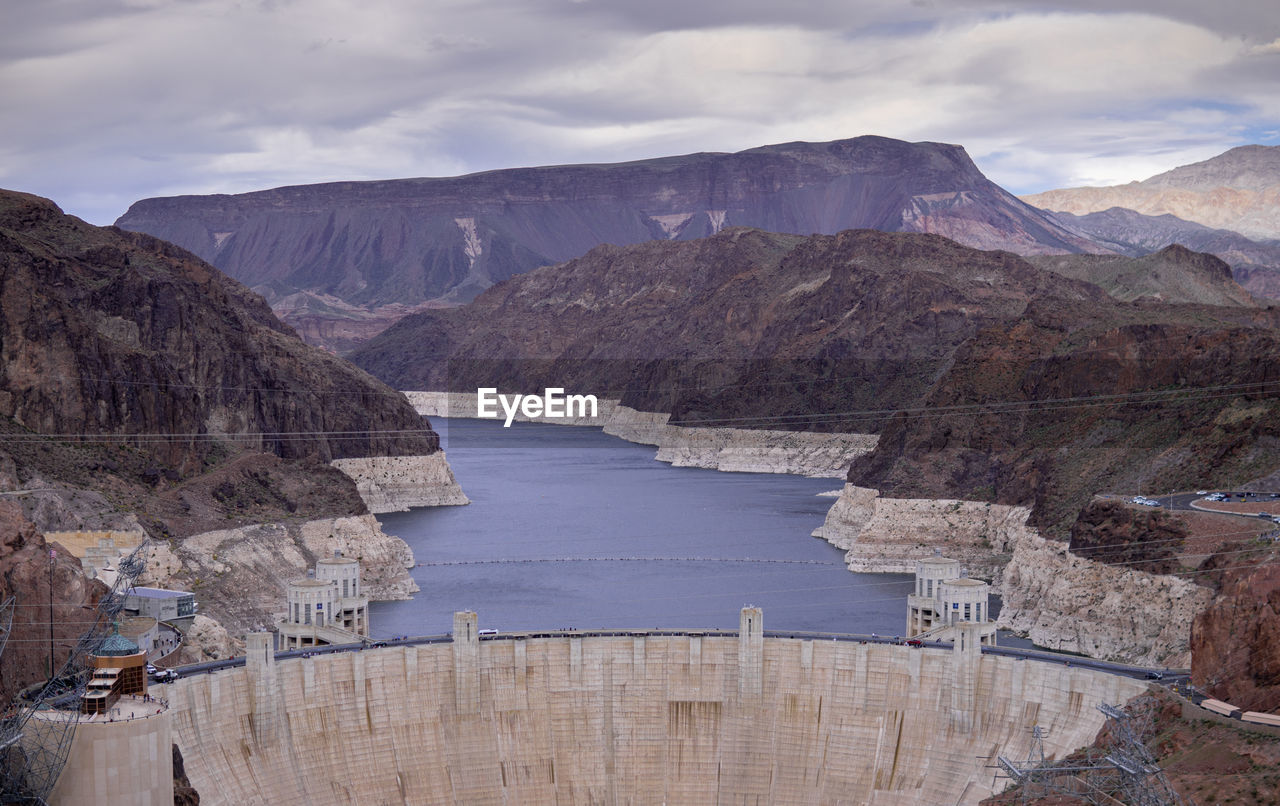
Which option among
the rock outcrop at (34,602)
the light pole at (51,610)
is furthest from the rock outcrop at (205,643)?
the light pole at (51,610)

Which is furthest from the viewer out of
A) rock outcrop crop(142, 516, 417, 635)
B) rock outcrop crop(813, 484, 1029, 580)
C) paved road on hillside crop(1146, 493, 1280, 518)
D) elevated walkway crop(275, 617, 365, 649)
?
rock outcrop crop(813, 484, 1029, 580)

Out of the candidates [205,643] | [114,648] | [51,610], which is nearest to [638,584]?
[205,643]

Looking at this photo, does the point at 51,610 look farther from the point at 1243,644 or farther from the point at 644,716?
the point at 1243,644

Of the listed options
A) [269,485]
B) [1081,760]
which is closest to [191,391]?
[269,485]

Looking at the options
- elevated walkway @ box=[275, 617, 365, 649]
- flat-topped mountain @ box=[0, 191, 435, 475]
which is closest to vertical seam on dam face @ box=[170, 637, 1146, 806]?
elevated walkway @ box=[275, 617, 365, 649]

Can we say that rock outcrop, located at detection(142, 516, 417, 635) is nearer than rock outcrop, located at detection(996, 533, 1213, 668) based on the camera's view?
No

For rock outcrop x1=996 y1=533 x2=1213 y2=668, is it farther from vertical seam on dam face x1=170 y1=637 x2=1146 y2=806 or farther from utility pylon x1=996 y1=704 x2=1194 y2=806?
utility pylon x1=996 y1=704 x2=1194 y2=806
